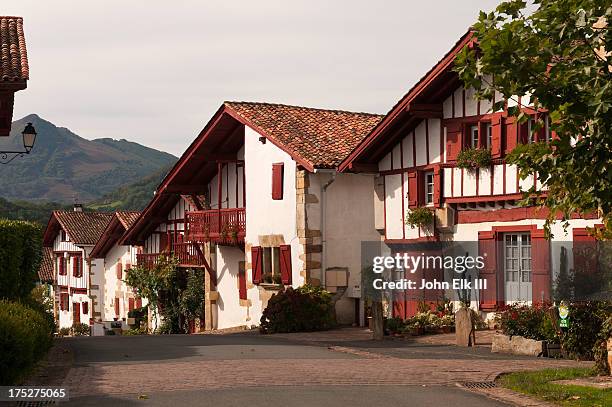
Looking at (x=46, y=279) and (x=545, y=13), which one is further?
(x=46, y=279)

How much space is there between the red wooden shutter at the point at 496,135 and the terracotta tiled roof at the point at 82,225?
33.3m

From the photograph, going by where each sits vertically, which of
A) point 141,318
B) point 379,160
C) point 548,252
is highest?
point 379,160

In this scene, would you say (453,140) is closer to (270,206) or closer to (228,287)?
(270,206)

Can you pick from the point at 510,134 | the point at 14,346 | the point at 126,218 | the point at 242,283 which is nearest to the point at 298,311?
the point at 242,283

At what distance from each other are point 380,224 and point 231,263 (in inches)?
328

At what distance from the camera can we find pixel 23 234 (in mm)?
17234

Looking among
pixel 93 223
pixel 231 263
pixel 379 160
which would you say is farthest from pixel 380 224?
pixel 93 223

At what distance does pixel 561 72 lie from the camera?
31.4 feet

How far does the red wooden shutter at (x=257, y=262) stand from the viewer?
28.0 metres

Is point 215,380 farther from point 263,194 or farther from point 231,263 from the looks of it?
point 231,263

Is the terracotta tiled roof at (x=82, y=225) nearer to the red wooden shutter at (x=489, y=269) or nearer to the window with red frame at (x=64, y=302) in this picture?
the window with red frame at (x=64, y=302)

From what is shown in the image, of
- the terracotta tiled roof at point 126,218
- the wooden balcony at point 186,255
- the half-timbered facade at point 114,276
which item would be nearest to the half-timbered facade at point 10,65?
the wooden balcony at point 186,255

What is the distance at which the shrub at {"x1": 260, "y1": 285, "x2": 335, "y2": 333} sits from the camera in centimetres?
2445

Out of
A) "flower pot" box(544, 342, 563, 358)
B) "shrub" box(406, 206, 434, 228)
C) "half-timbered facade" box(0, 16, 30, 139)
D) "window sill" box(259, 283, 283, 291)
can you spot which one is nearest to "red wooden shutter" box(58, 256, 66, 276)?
"window sill" box(259, 283, 283, 291)
